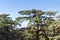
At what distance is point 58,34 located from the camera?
20.5 metres

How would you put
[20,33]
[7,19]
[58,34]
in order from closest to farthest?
[58,34]
[20,33]
[7,19]

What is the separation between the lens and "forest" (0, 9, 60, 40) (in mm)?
20766

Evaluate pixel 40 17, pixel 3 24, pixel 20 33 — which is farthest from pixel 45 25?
pixel 3 24

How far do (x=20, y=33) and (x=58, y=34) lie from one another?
4541 millimetres

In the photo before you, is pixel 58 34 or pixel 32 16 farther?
pixel 32 16

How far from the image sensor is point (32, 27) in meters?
21.6

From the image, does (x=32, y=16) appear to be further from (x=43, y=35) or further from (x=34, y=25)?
(x=43, y=35)

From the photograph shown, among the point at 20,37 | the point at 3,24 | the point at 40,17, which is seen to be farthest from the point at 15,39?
the point at 40,17

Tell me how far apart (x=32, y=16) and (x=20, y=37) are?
291cm

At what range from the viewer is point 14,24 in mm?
23094

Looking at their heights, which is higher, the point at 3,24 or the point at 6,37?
the point at 3,24

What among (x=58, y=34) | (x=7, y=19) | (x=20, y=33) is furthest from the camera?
(x=7, y=19)

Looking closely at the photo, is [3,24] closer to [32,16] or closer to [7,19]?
[7,19]

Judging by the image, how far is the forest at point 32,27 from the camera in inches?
818
